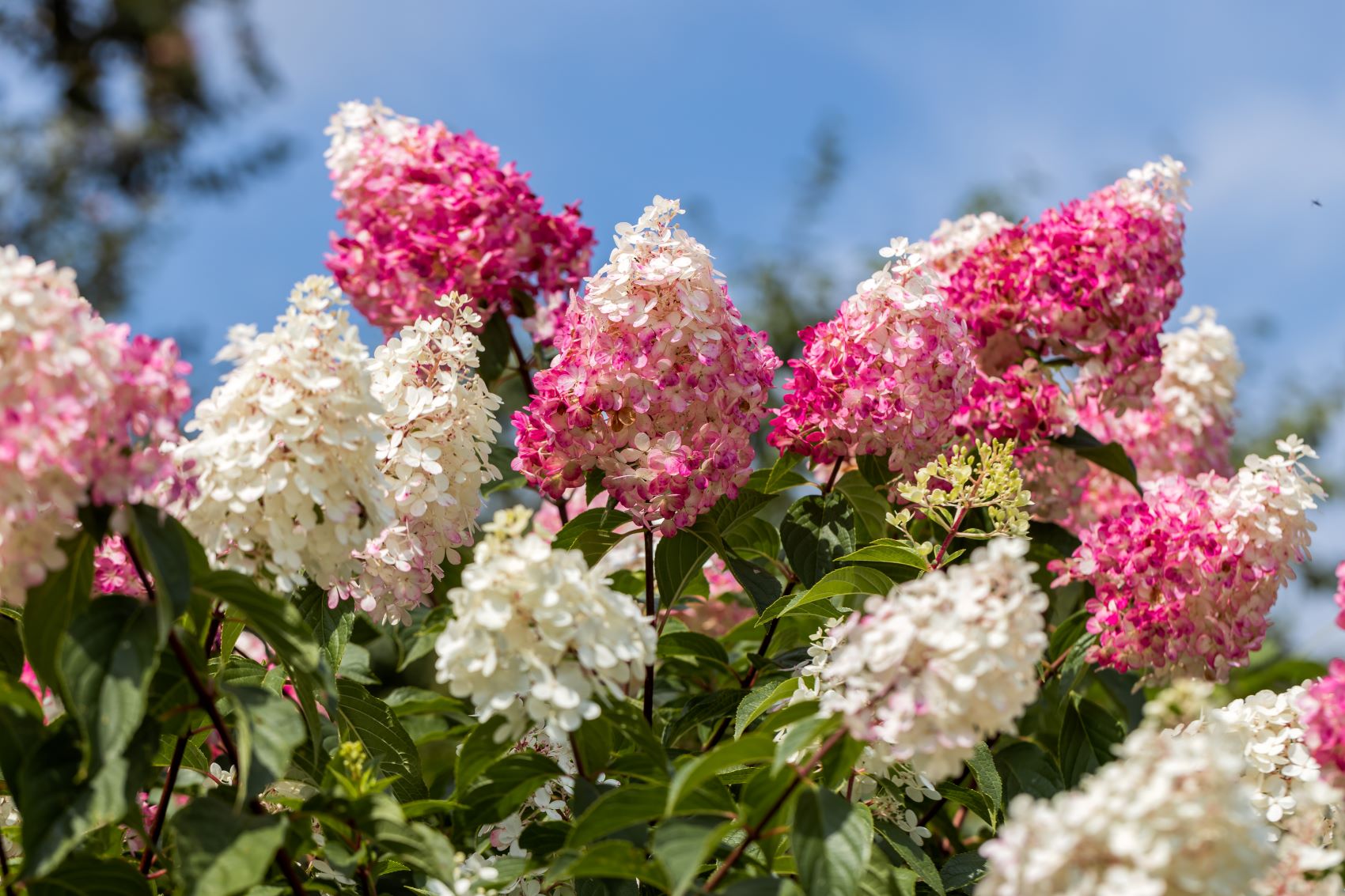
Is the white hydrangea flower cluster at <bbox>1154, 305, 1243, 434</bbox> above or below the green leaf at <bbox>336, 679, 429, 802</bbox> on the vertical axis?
above

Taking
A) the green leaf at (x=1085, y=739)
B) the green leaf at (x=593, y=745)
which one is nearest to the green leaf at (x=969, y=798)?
the green leaf at (x=1085, y=739)

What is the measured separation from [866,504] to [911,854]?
2.72ft

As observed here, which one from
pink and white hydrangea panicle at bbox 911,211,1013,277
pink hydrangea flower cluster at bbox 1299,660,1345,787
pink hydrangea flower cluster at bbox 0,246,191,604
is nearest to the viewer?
pink hydrangea flower cluster at bbox 0,246,191,604

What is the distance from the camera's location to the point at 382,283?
3.26 metres

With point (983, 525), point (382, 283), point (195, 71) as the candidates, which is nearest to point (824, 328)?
point (983, 525)

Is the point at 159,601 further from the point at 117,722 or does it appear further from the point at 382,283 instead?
the point at 382,283

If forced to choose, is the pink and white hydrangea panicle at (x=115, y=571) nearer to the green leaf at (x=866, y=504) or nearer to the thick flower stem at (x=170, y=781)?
the thick flower stem at (x=170, y=781)

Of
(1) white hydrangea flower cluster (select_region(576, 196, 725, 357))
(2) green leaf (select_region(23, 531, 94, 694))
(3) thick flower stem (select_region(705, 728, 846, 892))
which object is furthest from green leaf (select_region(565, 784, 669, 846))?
(1) white hydrangea flower cluster (select_region(576, 196, 725, 357))

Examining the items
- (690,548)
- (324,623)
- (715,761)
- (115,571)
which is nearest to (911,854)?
(715,761)

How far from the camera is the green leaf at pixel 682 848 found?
1518mm

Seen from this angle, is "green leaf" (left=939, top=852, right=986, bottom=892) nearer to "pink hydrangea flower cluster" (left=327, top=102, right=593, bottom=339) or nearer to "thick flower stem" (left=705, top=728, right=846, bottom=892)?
"thick flower stem" (left=705, top=728, right=846, bottom=892)

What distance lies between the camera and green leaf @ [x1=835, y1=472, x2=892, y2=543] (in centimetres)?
276

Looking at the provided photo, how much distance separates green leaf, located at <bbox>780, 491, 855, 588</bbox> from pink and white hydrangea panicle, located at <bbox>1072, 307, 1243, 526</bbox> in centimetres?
127

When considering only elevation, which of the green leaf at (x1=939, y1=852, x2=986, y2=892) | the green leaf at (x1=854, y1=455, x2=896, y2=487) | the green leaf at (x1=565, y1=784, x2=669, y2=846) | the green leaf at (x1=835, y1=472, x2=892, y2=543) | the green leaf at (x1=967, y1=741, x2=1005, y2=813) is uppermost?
the green leaf at (x1=854, y1=455, x2=896, y2=487)
